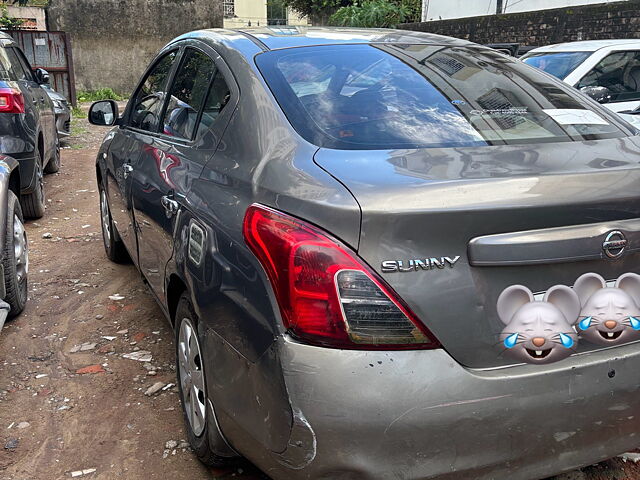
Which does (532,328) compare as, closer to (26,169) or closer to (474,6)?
(26,169)

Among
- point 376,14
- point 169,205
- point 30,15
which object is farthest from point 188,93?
point 376,14

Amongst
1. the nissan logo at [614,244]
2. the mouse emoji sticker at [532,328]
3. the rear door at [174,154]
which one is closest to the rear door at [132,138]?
the rear door at [174,154]

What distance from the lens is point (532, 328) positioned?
1864mm

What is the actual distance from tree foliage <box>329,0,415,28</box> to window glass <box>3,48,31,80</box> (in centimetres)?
1724

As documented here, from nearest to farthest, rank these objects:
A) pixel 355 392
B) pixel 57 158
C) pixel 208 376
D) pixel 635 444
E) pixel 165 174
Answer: pixel 355 392
pixel 635 444
pixel 208 376
pixel 165 174
pixel 57 158

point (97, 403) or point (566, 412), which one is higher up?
point (566, 412)

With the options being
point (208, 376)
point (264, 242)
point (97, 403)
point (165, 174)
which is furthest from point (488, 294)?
point (97, 403)

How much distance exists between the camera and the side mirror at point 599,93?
7.27m

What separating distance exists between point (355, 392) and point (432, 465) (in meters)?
0.31

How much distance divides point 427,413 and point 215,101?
1.61 m

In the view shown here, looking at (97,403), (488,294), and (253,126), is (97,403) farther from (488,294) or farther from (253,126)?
(488,294)

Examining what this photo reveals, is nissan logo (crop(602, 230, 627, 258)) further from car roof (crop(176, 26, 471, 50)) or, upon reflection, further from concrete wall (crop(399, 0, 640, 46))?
concrete wall (crop(399, 0, 640, 46))

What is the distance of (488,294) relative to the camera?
1.87m

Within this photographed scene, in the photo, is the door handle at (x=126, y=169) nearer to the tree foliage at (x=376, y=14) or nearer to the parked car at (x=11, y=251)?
the parked car at (x=11, y=251)
